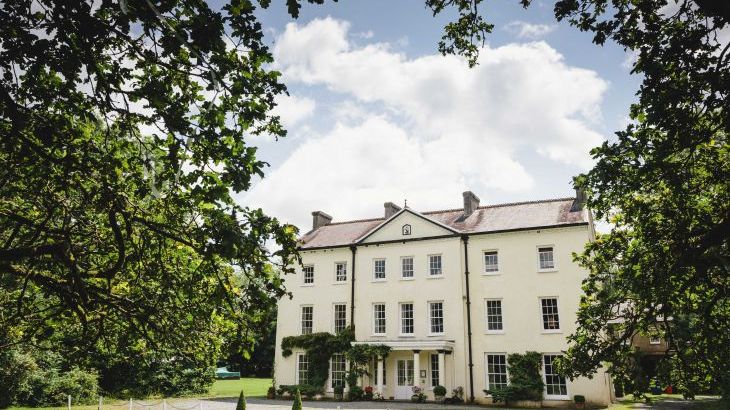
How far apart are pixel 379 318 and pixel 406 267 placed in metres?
3.49

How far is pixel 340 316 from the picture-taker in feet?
104

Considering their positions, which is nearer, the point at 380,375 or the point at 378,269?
the point at 380,375

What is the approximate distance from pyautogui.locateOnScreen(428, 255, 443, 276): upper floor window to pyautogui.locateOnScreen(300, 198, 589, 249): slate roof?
2106 mm

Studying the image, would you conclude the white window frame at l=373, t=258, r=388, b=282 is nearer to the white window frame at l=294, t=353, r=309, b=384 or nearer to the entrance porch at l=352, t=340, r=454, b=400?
the entrance porch at l=352, t=340, r=454, b=400

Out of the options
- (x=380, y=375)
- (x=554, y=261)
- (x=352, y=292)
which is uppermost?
(x=554, y=261)

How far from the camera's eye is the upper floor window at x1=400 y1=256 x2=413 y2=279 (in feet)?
99.7

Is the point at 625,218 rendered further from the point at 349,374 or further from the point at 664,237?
the point at 349,374

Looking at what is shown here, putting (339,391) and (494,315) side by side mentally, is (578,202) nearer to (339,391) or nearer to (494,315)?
(494,315)

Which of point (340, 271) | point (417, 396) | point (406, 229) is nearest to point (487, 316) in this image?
point (417, 396)

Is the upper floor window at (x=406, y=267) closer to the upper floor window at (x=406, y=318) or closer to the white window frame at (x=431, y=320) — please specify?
the upper floor window at (x=406, y=318)

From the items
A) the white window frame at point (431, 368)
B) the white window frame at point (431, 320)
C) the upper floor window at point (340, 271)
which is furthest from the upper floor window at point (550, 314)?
the upper floor window at point (340, 271)

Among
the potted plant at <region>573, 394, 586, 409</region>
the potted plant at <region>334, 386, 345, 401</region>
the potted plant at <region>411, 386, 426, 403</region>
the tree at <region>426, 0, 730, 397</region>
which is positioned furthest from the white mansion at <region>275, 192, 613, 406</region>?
the tree at <region>426, 0, 730, 397</region>

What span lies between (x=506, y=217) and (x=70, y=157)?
26524 mm

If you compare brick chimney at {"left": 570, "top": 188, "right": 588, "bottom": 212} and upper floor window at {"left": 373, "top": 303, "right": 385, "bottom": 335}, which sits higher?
brick chimney at {"left": 570, "top": 188, "right": 588, "bottom": 212}
